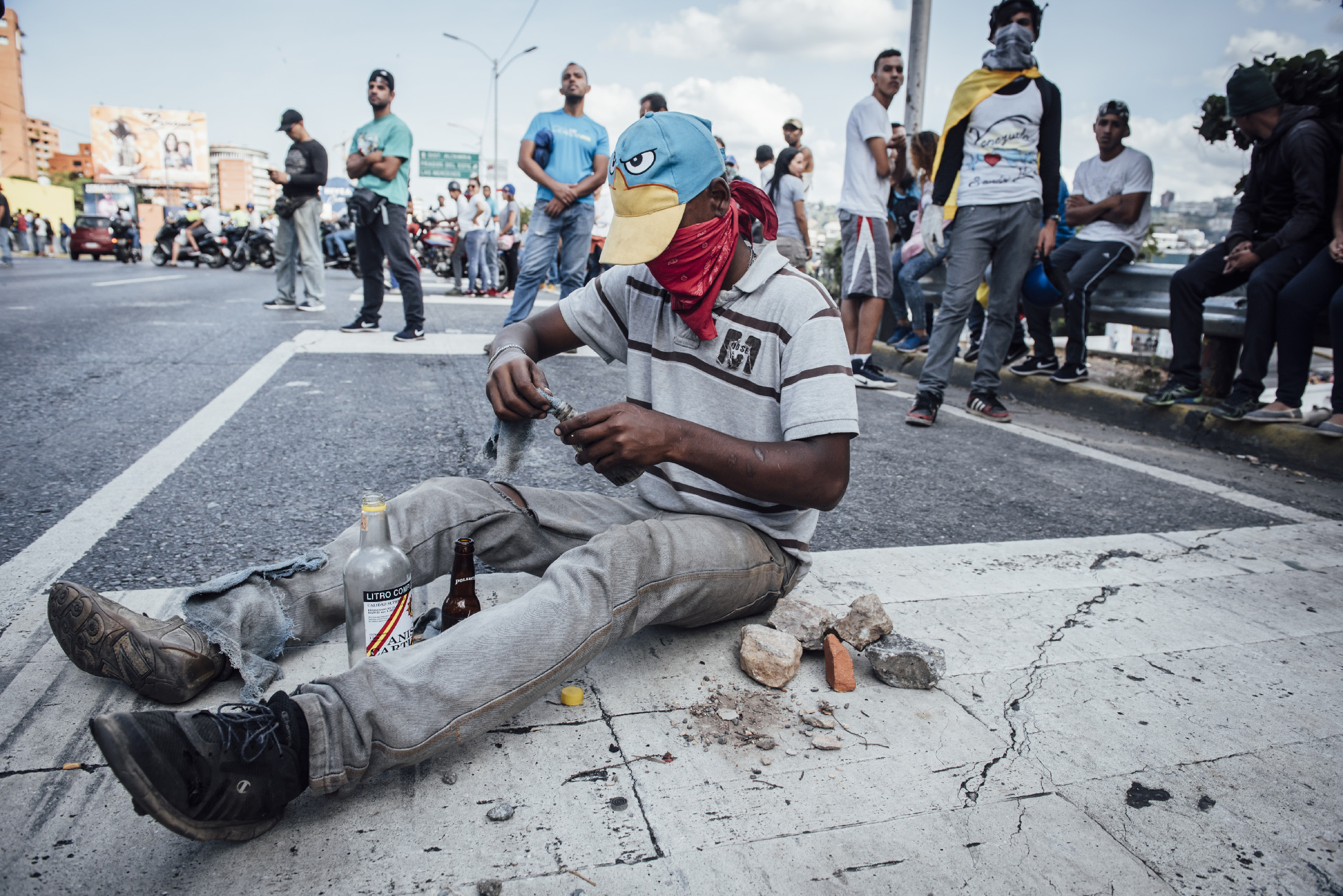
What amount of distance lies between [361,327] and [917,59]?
734cm

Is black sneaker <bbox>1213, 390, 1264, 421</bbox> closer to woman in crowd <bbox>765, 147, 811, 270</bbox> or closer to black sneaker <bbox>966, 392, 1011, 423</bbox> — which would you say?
black sneaker <bbox>966, 392, 1011, 423</bbox>

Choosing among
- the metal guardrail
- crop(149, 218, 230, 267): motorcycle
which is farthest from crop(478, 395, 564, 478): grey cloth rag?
crop(149, 218, 230, 267): motorcycle

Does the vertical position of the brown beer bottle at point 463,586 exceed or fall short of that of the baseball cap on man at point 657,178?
it falls short

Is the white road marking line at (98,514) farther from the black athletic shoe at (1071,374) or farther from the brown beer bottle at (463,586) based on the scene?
the black athletic shoe at (1071,374)

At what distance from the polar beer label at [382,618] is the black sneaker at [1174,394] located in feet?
16.8

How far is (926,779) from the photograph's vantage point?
163 centimetres

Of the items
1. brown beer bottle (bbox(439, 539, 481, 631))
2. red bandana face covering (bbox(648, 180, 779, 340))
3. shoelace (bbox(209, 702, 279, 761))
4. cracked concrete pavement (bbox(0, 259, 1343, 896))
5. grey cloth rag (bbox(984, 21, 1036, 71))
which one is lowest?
cracked concrete pavement (bbox(0, 259, 1343, 896))

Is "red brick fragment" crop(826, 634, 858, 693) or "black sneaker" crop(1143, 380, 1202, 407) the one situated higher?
"black sneaker" crop(1143, 380, 1202, 407)

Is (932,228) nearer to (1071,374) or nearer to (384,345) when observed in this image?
(1071,374)

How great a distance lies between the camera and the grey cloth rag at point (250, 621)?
1.76 meters

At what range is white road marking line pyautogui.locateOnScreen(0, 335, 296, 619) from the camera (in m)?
2.25

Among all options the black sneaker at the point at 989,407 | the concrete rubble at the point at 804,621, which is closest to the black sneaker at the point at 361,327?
the black sneaker at the point at 989,407

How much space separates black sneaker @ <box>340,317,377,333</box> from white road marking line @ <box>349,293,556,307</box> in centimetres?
357

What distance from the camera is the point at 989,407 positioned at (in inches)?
215
